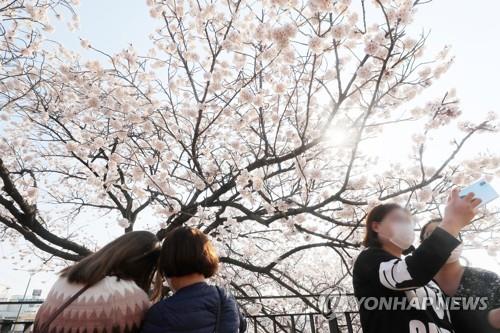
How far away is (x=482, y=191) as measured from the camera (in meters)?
1.31

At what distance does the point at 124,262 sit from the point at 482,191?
5.12 feet

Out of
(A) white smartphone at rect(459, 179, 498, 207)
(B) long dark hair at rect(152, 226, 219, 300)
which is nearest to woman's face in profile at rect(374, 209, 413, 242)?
(A) white smartphone at rect(459, 179, 498, 207)

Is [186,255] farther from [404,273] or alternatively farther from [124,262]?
[404,273]

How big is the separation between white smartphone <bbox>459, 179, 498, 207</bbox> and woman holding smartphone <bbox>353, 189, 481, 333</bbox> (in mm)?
26

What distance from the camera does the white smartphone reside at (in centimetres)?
129

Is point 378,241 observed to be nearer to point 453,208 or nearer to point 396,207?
point 396,207

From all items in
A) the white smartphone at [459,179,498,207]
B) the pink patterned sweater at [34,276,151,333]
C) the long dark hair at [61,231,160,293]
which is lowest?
the pink patterned sweater at [34,276,151,333]

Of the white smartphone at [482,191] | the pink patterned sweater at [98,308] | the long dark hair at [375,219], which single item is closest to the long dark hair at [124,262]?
the pink patterned sweater at [98,308]

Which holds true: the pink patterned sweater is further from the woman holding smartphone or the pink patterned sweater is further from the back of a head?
the woman holding smartphone

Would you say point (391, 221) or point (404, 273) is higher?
point (391, 221)

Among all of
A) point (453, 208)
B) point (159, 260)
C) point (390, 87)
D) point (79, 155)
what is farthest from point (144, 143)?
point (453, 208)

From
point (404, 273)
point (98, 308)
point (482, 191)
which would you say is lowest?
point (98, 308)

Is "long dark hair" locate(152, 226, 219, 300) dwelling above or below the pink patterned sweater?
above

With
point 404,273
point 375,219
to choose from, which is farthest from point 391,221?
point 404,273
